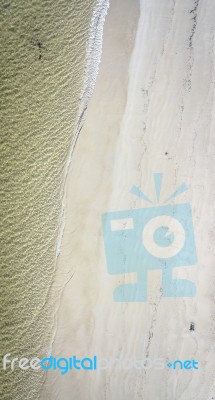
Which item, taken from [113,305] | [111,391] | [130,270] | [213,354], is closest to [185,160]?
[130,270]

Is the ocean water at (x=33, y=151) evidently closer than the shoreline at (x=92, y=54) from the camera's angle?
Yes

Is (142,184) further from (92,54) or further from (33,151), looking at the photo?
(92,54)

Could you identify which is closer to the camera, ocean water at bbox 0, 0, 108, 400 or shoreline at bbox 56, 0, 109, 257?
ocean water at bbox 0, 0, 108, 400

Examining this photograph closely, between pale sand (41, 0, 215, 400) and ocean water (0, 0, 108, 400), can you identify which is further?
pale sand (41, 0, 215, 400)

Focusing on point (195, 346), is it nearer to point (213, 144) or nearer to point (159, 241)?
point (159, 241)

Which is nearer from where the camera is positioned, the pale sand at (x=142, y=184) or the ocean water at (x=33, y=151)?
the ocean water at (x=33, y=151)
